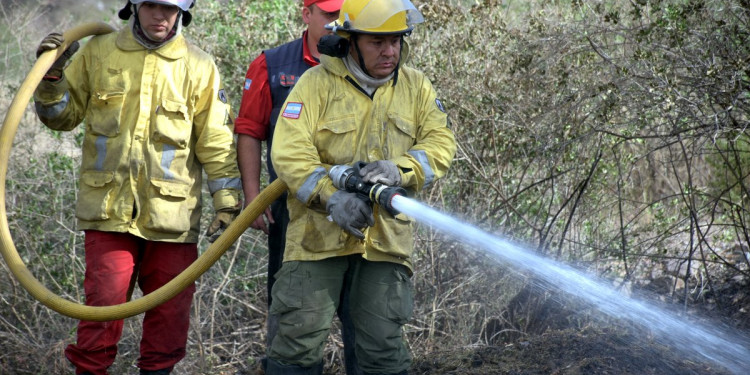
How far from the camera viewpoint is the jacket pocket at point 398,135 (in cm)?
397

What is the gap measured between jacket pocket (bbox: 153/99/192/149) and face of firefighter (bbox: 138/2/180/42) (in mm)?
342

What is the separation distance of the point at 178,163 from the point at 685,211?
3.70 m

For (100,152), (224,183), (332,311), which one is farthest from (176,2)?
(332,311)

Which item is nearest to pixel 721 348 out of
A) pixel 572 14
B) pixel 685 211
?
pixel 685 211

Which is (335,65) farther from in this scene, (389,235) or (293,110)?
(389,235)

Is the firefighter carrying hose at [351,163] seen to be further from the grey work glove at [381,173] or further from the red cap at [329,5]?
the red cap at [329,5]

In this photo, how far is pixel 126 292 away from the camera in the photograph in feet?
14.6

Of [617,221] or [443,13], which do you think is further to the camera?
[617,221]

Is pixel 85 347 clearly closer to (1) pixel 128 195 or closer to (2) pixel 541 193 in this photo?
(1) pixel 128 195

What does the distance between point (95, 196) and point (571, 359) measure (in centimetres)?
262

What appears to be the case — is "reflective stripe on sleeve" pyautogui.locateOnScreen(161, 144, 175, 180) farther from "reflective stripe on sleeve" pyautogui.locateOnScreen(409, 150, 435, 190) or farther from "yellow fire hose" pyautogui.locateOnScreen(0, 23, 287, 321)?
"reflective stripe on sleeve" pyautogui.locateOnScreen(409, 150, 435, 190)

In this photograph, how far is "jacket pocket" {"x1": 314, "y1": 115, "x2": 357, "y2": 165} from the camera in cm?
390

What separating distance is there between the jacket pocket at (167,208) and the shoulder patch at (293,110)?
86 centimetres

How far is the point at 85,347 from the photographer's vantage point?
4215 mm
